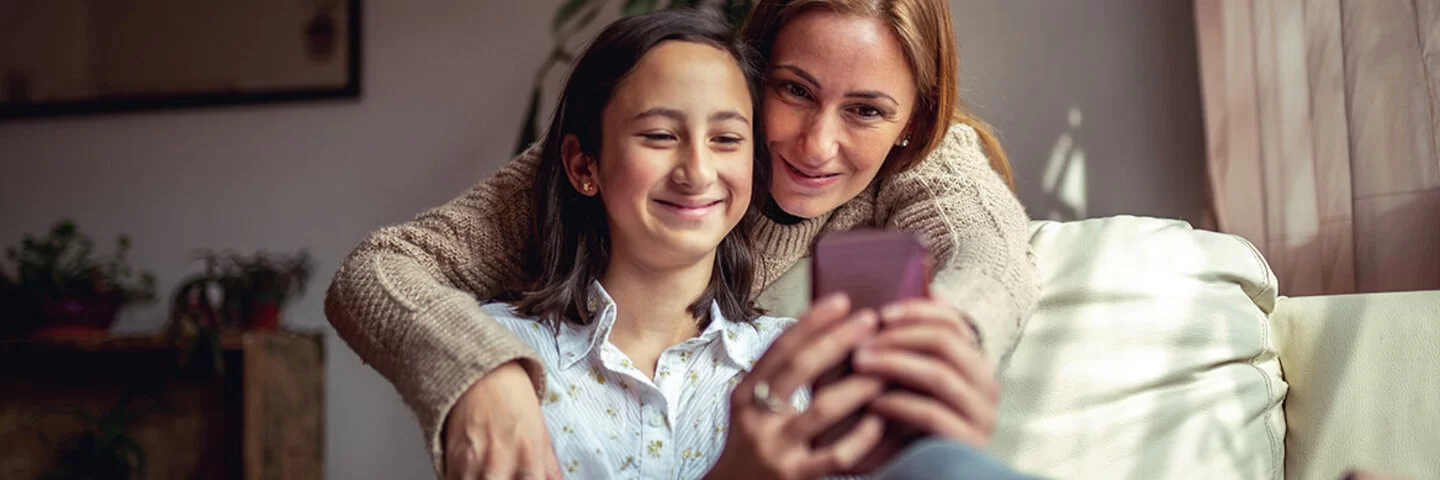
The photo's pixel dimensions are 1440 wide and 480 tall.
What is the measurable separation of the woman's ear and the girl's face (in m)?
0.04

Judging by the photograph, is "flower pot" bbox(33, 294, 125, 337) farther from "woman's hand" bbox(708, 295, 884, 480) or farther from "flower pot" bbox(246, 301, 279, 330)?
"woman's hand" bbox(708, 295, 884, 480)

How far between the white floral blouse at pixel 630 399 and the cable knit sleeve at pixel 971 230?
0.75 ft

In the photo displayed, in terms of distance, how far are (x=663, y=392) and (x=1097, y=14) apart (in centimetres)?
165

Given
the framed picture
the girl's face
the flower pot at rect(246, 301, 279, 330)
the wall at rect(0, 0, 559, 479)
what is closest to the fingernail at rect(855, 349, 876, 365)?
the girl's face

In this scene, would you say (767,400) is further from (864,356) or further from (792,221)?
(792,221)

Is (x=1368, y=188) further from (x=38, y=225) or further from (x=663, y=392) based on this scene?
(x=38, y=225)

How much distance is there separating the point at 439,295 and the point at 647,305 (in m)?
0.23

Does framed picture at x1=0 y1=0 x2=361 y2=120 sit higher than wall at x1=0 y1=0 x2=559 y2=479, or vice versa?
framed picture at x1=0 y1=0 x2=361 y2=120

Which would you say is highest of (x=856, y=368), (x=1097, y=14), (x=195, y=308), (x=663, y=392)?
(x=1097, y=14)

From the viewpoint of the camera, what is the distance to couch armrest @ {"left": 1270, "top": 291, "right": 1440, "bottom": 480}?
1.22 m

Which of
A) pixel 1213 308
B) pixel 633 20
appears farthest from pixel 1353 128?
pixel 633 20

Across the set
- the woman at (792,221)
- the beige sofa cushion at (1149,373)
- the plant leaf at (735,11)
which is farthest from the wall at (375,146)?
the beige sofa cushion at (1149,373)

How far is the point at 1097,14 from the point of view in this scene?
2.48 m

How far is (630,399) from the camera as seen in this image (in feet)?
3.96
